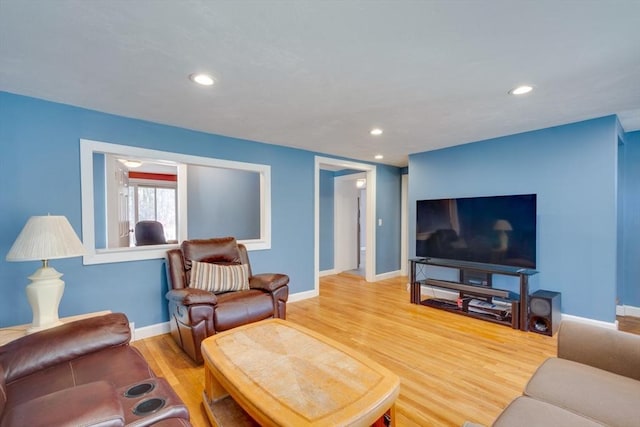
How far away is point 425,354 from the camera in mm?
2676

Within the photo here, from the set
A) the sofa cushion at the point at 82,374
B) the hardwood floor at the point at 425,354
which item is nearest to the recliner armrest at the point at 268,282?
the hardwood floor at the point at 425,354

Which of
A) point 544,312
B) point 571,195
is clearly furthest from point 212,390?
point 571,195

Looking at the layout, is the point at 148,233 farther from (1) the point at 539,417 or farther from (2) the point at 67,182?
(1) the point at 539,417

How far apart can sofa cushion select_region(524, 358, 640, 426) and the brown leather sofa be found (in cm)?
159

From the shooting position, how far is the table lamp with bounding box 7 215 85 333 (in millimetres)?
1940

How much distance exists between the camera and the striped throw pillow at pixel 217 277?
2954 mm

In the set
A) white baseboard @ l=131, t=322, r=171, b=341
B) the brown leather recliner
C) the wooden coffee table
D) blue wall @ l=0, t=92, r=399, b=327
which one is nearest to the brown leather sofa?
the wooden coffee table

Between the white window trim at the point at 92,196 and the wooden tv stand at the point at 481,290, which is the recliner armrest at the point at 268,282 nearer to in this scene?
the white window trim at the point at 92,196

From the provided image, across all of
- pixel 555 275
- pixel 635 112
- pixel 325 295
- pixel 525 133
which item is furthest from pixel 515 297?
pixel 325 295

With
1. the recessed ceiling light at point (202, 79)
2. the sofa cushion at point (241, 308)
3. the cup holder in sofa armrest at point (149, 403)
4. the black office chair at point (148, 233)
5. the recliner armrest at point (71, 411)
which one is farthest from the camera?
the black office chair at point (148, 233)

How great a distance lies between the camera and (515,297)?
3.39 m

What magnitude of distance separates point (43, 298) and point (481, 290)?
165 inches

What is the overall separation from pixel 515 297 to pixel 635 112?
2.27 m

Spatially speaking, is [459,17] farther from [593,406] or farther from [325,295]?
[325,295]
